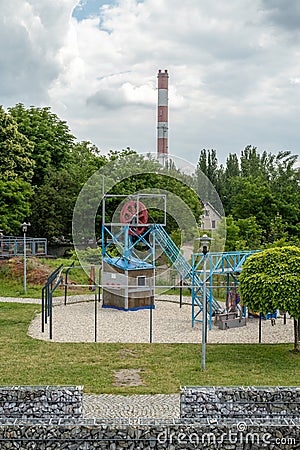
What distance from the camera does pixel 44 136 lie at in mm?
42344

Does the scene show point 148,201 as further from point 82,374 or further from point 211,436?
point 211,436

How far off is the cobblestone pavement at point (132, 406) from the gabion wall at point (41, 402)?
4.69 ft

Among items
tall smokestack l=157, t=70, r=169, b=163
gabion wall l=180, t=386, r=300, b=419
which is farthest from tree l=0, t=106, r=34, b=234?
gabion wall l=180, t=386, r=300, b=419

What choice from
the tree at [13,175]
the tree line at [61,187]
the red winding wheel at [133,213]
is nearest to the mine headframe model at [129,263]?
the red winding wheel at [133,213]

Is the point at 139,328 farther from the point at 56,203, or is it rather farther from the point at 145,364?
the point at 56,203

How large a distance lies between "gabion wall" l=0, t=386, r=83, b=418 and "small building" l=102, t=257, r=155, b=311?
→ 1189 cm

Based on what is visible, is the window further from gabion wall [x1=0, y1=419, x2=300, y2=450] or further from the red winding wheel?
gabion wall [x1=0, y1=419, x2=300, y2=450]

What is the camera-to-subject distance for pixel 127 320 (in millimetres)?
19594

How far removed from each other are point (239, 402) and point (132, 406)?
2.48 meters

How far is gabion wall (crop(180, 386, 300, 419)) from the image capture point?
29.0ft

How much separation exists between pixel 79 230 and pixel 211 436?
15.8 meters

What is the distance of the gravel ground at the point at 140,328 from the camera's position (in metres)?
16.8

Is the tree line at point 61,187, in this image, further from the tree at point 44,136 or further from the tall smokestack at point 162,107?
the tall smokestack at point 162,107

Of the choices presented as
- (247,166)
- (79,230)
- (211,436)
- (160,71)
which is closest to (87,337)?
(79,230)
